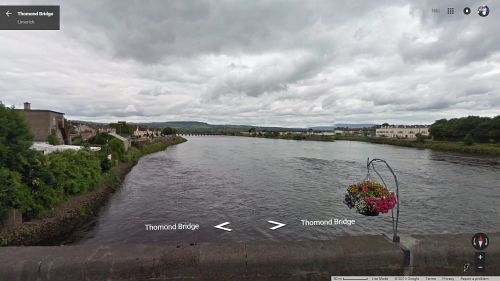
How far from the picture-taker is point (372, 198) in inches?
208

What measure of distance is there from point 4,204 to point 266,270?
12397 mm

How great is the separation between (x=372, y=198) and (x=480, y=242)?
170 centimetres

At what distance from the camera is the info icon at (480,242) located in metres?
4.38

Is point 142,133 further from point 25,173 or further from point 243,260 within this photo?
point 243,260

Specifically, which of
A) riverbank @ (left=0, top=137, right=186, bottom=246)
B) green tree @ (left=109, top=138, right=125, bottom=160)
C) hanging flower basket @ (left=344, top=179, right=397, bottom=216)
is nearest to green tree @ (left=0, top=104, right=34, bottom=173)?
riverbank @ (left=0, top=137, right=186, bottom=246)

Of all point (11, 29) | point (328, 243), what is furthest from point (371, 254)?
point (11, 29)

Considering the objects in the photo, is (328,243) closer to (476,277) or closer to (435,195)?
(476,277)

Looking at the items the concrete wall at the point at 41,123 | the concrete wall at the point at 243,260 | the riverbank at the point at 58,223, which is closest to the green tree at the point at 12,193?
the riverbank at the point at 58,223

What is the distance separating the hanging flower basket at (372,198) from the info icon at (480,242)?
4.13ft

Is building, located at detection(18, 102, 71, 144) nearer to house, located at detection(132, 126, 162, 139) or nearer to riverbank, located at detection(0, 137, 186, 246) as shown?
riverbank, located at detection(0, 137, 186, 246)

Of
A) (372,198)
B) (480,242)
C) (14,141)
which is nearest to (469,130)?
(480,242)

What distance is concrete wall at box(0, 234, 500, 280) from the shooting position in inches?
157

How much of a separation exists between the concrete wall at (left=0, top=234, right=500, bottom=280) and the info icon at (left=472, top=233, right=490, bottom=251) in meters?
0.08

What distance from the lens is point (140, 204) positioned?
19844 millimetres
